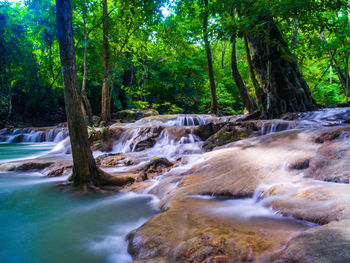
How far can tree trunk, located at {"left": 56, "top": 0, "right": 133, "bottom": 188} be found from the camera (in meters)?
3.71

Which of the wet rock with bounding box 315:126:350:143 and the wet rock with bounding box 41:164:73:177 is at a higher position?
the wet rock with bounding box 315:126:350:143

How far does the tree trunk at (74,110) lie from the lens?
3.71 m

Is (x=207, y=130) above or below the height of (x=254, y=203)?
above

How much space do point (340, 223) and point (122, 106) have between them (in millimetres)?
24210

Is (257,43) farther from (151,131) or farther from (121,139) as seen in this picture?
(121,139)

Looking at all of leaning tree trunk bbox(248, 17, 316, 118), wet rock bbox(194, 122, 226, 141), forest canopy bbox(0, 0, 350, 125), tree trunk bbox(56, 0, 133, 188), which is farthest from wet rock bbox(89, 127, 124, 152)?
leaning tree trunk bbox(248, 17, 316, 118)

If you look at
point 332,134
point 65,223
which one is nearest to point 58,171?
point 65,223

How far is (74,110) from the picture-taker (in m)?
3.91

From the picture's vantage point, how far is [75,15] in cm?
1491

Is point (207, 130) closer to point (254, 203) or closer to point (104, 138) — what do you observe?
point (104, 138)

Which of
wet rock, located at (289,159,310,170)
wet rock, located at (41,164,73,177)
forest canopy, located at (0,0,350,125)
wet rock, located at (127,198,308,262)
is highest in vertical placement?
Answer: forest canopy, located at (0,0,350,125)

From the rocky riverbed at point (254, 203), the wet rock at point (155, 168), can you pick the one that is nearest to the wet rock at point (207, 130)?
Result: the rocky riverbed at point (254, 203)

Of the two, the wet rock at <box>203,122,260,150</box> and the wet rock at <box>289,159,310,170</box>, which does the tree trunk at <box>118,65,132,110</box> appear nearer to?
the wet rock at <box>203,122,260,150</box>

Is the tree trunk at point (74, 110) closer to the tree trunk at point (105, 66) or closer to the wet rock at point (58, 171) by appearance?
the wet rock at point (58, 171)
